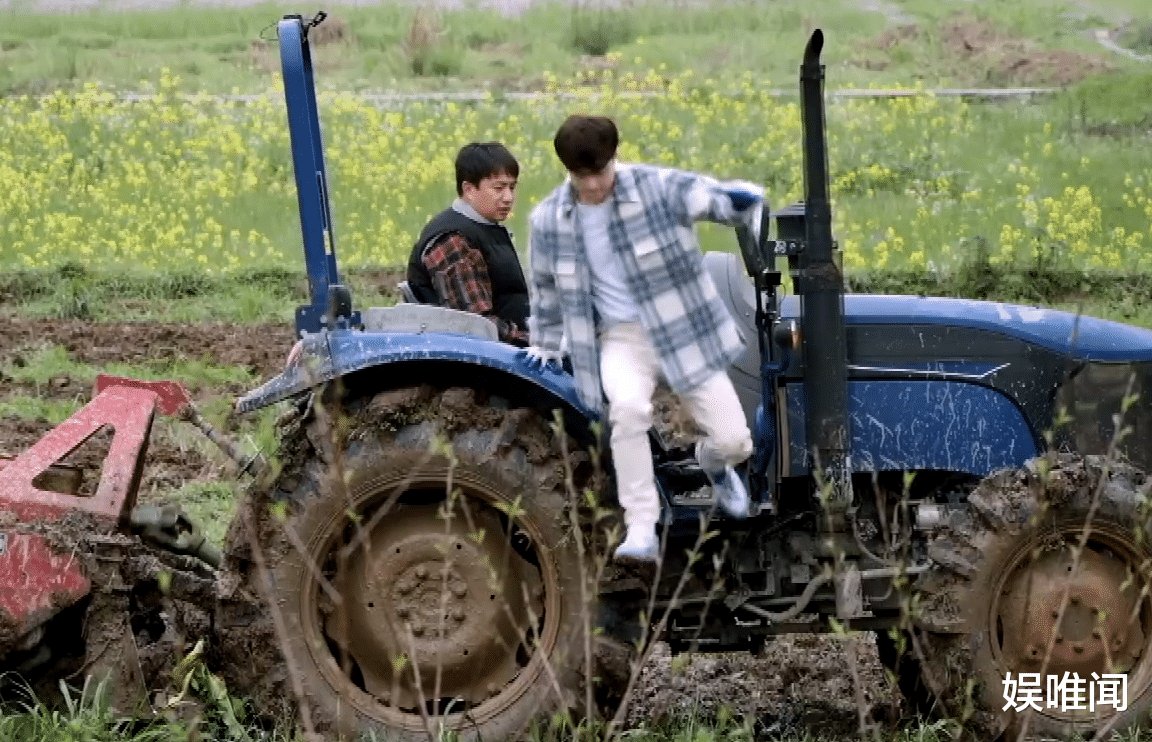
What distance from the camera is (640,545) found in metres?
5.58

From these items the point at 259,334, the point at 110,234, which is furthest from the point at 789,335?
the point at 110,234

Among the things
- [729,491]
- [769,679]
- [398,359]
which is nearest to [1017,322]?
[729,491]

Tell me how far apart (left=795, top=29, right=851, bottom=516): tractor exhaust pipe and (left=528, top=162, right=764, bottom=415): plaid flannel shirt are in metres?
0.28

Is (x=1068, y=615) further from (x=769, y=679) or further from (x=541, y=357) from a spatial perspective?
(x=541, y=357)

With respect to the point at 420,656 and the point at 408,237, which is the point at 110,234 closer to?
the point at 408,237

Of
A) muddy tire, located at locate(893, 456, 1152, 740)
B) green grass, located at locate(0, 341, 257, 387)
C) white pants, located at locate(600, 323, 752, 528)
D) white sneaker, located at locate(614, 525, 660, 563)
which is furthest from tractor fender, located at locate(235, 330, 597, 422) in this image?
green grass, located at locate(0, 341, 257, 387)

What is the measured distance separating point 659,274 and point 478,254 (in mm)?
746

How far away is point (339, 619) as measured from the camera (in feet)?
19.3

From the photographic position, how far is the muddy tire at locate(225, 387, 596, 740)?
5.75m

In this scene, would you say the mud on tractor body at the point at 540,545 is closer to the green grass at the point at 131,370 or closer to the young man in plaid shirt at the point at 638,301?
the young man in plaid shirt at the point at 638,301

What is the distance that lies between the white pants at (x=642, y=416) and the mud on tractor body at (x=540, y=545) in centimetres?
13

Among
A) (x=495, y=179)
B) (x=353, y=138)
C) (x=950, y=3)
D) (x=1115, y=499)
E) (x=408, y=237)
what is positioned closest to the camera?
(x=1115, y=499)

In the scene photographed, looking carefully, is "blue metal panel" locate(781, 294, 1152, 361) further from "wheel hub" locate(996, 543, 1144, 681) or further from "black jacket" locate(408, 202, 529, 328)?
"black jacket" locate(408, 202, 529, 328)

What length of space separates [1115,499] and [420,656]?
200 centimetres
